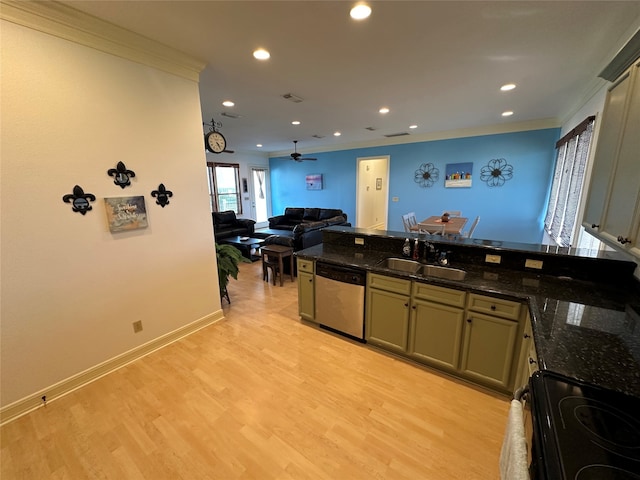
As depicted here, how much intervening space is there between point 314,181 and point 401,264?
6358mm

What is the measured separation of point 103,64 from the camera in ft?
6.81

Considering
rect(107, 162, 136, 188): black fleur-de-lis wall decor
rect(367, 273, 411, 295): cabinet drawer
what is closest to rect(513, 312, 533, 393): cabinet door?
rect(367, 273, 411, 295): cabinet drawer

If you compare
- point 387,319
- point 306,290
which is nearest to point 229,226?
point 306,290

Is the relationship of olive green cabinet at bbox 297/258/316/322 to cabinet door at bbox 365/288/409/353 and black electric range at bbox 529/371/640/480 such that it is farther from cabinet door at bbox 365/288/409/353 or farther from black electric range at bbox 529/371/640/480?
black electric range at bbox 529/371/640/480

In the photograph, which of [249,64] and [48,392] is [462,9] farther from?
[48,392]

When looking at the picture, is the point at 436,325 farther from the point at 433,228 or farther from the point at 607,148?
the point at 433,228

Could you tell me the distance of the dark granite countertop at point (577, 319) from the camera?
3.59 ft

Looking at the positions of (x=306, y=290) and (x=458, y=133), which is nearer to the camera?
(x=306, y=290)

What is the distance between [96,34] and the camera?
1.99 metres

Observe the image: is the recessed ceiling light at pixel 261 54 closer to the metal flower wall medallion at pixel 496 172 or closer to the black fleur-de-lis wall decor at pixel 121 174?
the black fleur-de-lis wall decor at pixel 121 174

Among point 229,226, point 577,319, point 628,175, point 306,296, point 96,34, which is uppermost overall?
point 96,34

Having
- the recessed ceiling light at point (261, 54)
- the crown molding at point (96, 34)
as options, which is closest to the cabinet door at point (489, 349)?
the recessed ceiling light at point (261, 54)

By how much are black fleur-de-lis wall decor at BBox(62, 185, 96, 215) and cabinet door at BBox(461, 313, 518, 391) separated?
10.4 feet

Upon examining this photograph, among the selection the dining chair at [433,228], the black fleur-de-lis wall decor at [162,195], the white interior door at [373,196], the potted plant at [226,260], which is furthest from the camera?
the white interior door at [373,196]
